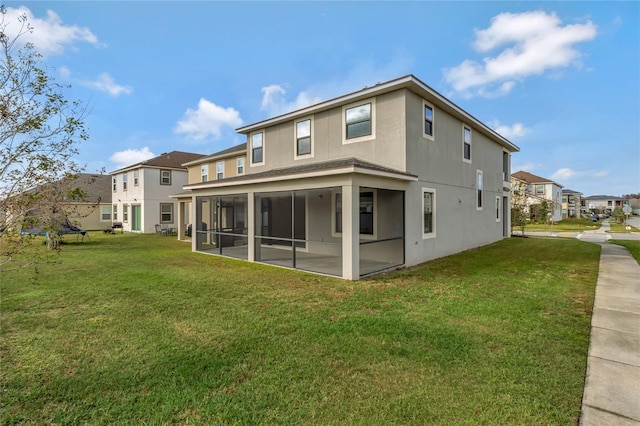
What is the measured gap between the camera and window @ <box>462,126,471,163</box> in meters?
13.3

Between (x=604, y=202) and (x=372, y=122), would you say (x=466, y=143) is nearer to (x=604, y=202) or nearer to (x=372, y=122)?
(x=372, y=122)

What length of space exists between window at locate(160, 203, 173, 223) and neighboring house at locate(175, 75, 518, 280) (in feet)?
41.6

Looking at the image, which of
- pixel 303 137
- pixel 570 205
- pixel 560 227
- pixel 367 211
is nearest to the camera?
pixel 367 211

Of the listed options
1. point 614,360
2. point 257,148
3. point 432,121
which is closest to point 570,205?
point 432,121

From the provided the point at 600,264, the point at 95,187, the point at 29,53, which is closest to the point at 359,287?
the point at 29,53

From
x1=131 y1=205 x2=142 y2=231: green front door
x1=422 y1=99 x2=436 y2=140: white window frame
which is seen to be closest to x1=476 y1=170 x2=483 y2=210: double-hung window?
x1=422 y1=99 x2=436 y2=140: white window frame

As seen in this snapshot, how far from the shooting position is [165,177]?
2494 cm

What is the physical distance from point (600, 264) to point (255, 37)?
1627 centimetres

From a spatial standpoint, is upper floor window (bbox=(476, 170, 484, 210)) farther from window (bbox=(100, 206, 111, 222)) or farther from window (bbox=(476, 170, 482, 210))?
window (bbox=(100, 206, 111, 222))

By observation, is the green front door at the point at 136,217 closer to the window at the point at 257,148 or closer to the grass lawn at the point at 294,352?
the window at the point at 257,148

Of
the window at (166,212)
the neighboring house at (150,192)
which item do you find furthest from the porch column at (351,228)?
the window at (166,212)

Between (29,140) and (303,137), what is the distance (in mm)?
9852

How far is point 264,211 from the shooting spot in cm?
1555

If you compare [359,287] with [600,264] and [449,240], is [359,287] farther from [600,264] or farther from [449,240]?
[600,264]
